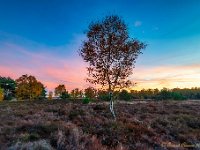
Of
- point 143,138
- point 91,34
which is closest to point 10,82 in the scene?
point 91,34

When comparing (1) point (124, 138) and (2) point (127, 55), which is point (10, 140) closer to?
(1) point (124, 138)

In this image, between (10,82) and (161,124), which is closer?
(161,124)

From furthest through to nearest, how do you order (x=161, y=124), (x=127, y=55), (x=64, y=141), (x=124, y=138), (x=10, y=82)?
(x=10, y=82)
(x=127, y=55)
(x=161, y=124)
(x=124, y=138)
(x=64, y=141)

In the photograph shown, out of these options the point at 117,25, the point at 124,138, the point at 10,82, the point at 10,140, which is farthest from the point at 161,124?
the point at 10,82

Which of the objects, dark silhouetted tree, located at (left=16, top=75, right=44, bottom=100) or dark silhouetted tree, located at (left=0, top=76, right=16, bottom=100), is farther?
dark silhouetted tree, located at (left=0, top=76, right=16, bottom=100)

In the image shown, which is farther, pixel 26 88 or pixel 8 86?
pixel 8 86

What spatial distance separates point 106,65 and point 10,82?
4197 inches

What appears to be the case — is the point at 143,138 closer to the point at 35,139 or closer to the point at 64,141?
the point at 64,141

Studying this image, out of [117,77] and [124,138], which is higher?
[117,77]

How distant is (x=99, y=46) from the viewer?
23.0m

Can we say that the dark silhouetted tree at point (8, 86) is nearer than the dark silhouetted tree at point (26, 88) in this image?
No

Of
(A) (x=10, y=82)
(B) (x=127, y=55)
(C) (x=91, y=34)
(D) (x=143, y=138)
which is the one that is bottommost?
(D) (x=143, y=138)

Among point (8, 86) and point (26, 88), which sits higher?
point (8, 86)

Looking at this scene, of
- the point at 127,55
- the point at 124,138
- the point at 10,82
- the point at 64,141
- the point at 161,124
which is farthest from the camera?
the point at 10,82
